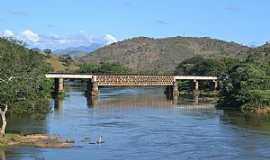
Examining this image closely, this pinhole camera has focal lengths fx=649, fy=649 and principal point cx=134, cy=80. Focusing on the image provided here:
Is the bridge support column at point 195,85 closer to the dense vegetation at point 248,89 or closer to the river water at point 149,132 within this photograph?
the dense vegetation at point 248,89

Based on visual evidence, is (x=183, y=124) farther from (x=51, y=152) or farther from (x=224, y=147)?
(x=51, y=152)

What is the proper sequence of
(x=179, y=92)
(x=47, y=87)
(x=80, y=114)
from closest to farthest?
(x=80, y=114), (x=47, y=87), (x=179, y=92)

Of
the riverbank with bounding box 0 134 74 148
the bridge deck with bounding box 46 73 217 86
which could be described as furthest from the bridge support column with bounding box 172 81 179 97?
the riverbank with bounding box 0 134 74 148

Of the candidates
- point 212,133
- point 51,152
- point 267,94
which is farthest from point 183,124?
point 51,152

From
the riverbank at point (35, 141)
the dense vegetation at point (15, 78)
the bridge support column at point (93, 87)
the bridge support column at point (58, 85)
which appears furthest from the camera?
the bridge support column at point (93, 87)

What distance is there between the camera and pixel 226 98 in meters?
125

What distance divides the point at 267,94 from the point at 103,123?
34.2m

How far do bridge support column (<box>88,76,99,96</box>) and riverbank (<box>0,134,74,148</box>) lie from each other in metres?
87.3

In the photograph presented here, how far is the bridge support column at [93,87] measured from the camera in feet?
520

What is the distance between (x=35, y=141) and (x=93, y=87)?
3688 inches

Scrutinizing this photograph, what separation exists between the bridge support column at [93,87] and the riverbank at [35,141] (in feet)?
286

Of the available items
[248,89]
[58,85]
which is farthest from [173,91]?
[248,89]

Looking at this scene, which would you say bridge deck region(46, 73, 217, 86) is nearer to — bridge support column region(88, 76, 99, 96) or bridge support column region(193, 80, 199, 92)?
bridge support column region(193, 80, 199, 92)

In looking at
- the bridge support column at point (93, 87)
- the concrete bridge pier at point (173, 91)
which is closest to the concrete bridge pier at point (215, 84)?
the concrete bridge pier at point (173, 91)
